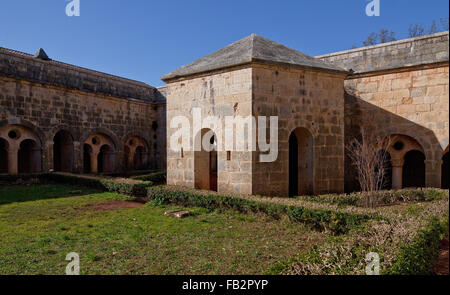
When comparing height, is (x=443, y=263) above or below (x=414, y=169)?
below

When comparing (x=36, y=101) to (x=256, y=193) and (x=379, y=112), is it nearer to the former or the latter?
(x=256, y=193)

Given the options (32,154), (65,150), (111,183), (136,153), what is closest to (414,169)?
(111,183)

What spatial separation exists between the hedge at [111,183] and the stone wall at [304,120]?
4314mm

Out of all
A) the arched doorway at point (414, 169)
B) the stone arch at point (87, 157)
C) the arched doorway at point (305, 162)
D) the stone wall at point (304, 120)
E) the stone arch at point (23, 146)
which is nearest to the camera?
the stone wall at point (304, 120)

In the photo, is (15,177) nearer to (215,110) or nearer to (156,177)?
(156,177)

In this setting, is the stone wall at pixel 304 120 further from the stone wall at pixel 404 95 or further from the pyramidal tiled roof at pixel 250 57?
the stone wall at pixel 404 95

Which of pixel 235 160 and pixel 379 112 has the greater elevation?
pixel 379 112

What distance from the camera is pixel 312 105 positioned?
9352 millimetres

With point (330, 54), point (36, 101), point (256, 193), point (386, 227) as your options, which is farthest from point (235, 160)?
point (36, 101)

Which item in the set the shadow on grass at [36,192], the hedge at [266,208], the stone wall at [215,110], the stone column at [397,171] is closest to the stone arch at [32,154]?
the shadow on grass at [36,192]

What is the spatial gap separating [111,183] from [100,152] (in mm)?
8285

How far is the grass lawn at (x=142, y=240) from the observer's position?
4410 millimetres

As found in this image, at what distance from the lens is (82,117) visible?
1627 cm
